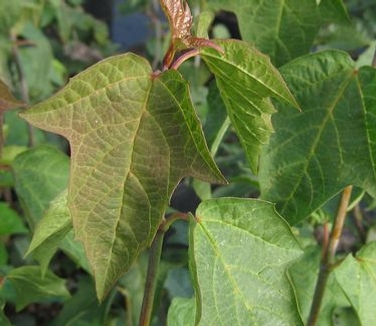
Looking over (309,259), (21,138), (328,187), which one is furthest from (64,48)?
(328,187)

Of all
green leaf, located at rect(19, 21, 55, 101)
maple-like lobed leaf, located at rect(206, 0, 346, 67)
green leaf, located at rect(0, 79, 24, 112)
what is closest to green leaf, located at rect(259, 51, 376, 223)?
maple-like lobed leaf, located at rect(206, 0, 346, 67)

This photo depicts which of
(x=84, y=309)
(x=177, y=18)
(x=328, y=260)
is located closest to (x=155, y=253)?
(x=177, y=18)

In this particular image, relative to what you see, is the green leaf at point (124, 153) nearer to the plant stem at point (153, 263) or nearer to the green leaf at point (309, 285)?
the plant stem at point (153, 263)

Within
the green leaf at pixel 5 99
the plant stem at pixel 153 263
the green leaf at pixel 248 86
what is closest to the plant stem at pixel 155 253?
the plant stem at pixel 153 263

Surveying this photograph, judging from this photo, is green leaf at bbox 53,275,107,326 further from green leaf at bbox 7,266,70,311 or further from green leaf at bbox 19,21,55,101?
green leaf at bbox 19,21,55,101

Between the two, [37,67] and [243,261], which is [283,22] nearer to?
[243,261]

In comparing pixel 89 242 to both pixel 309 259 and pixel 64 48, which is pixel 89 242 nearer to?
pixel 309 259

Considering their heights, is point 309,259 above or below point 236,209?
below
